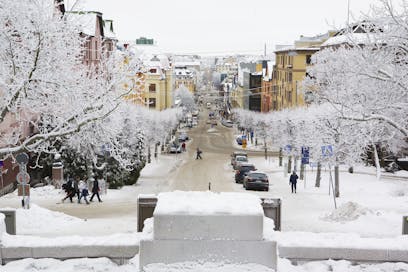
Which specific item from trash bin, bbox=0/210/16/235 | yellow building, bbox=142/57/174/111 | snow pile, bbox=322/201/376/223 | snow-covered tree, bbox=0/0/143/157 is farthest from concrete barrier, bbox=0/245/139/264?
yellow building, bbox=142/57/174/111

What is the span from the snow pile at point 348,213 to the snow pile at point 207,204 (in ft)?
39.4

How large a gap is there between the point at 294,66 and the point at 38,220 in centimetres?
5767

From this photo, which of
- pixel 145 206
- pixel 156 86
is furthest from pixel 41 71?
pixel 156 86

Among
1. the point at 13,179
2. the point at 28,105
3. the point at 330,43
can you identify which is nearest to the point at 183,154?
the point at 330,43

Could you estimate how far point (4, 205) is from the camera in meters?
21.6

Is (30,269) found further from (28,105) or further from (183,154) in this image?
(183,154)

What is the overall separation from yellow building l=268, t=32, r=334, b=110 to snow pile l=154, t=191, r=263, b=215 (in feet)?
190

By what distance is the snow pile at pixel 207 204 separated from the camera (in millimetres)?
6746

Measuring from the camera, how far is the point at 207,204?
704cm

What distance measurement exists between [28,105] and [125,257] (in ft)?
30.2

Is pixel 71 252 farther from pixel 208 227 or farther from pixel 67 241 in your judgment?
pixel 208 227

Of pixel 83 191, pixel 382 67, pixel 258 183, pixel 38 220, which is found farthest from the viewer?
pixel 258 183

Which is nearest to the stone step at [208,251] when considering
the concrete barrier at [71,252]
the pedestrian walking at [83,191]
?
the concrete barrier at [71,252]

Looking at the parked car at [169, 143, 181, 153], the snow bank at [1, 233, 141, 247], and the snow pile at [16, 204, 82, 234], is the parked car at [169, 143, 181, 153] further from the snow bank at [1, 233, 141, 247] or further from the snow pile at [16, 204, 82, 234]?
the snow bank at [1, 233, 141, 247]
